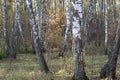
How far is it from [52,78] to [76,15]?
2564mm

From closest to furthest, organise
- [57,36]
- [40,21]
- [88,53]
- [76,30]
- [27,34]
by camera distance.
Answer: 1. [76,30]
2. [88,53]
3. [40,21]
4. [57,36]
5. [27,34]

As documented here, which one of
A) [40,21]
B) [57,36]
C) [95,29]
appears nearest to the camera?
[40,21]

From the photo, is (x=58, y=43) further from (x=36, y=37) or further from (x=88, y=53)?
(x=36, y=37)

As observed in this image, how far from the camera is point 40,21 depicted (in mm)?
25672

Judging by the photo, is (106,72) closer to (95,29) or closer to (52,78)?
(52,78)

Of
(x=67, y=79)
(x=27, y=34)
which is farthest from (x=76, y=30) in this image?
(x=27, y=34)

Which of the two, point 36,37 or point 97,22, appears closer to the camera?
point 36,37

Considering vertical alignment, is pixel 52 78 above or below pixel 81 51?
below

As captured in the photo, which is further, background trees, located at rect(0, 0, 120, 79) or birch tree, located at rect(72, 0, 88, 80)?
background trees, located at rect(0, 0, 120, 79)

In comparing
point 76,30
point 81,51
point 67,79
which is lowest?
point 67,79

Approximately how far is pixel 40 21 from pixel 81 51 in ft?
49.0

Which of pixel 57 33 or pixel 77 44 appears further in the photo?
pixel 57 33

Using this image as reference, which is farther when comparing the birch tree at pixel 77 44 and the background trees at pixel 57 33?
the background trees at pixel 57 33

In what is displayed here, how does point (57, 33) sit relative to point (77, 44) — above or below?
below
